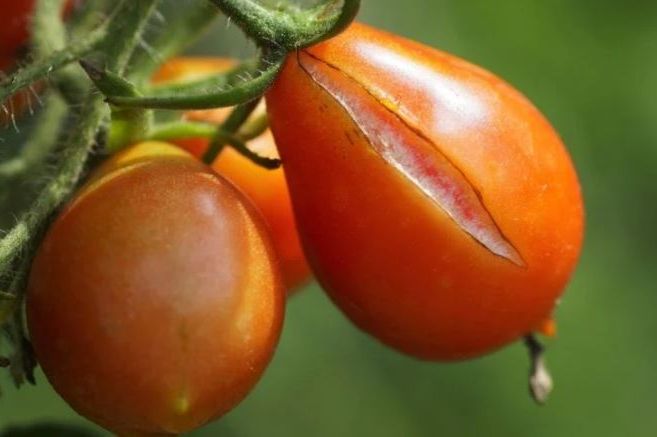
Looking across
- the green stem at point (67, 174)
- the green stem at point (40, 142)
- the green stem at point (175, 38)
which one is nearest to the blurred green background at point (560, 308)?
the green stem at point (40, 142)

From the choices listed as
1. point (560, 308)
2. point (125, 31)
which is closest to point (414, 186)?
point (125, 31)

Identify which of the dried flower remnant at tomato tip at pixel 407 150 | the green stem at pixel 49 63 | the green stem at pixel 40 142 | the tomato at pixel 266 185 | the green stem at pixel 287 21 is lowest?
the green stem at pixel 40 142

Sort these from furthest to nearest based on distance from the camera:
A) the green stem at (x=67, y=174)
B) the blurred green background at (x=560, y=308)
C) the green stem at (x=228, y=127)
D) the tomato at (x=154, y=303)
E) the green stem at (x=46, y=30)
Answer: the blurred green background at (x=560, y=308) < the green stem at (x=46, y=30) < the green stem at (x=228, y=127) < the green stem at (x=67, y=174) < the tomato at (x=154, y=303)

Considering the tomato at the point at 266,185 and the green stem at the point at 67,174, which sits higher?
the green stem at the point at 67,174

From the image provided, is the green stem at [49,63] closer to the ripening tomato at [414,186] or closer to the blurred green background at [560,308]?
the ripening tomato at [414,186]

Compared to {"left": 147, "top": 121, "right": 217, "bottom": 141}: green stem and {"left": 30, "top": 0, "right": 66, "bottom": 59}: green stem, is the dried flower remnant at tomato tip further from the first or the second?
{"left": 30, "top": 0, "right": 66, "bottom": 59}: green stem

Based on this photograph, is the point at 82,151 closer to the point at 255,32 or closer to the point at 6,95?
the point at 6,95

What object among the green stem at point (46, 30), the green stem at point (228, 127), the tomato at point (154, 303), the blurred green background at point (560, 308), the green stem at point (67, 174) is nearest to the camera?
the tomato at point (154, 303)

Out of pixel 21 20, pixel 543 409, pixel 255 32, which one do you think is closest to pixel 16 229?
pixel 255 32
